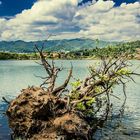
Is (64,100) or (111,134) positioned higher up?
(64,100)

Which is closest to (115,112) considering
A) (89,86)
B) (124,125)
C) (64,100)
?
(124,125)

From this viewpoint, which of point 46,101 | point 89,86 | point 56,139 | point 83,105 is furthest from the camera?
point 89,86

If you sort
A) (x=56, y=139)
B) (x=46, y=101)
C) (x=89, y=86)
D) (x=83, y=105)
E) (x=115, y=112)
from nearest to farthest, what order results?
(x=56, y=139) → (x=46, y=101) → (x=83, y=105) → (x=89, y=86) → (x=115, y=112)

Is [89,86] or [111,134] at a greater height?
[89,86]

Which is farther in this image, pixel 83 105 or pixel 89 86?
pixel 89 86

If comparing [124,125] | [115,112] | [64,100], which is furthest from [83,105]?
[115,112]

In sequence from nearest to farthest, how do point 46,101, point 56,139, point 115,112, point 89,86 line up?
point 56,139 → point 46,101 → point 89,86 → point 115,112

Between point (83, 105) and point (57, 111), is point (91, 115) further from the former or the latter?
point (57, 111)

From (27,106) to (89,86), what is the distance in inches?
372

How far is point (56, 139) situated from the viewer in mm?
31969

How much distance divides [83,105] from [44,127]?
6.09 metres

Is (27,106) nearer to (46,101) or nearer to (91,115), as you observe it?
(46,101)

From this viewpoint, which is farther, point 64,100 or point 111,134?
point 111,134

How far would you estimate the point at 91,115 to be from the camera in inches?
1713
